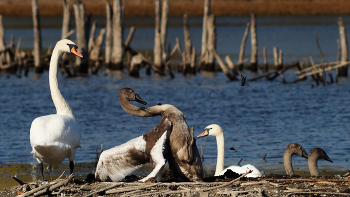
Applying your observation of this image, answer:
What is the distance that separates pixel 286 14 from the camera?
74.7 metres

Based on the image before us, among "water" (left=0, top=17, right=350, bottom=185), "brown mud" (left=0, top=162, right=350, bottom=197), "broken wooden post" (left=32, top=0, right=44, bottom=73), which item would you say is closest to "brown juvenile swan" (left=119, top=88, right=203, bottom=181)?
"brown mud" (left=0, top=162, right=350, bottom=197)

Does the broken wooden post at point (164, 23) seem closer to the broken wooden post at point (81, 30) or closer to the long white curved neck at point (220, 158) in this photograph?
the broken wooden post at point (81, 30)

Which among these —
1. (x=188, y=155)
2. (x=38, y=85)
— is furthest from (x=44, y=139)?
(x=38, y=85)

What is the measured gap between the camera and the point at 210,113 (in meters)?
16.5

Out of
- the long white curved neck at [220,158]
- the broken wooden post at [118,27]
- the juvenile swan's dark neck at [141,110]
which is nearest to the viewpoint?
the juvenile swan's dark neck at [141,110]

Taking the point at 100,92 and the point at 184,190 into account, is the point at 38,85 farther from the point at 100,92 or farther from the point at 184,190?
the point at 184,190

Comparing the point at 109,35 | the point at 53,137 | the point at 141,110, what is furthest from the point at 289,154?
the point at 109,35

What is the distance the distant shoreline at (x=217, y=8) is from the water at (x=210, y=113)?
126 ft

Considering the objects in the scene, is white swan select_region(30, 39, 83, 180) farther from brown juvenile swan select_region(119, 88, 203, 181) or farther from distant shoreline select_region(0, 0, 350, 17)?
distant shoreline select_region(0, 0, 350, 17)

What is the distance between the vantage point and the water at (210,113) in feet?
37.8

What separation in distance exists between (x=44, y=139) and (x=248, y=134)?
6403mm

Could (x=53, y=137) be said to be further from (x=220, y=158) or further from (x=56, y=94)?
(x=220, y=158)

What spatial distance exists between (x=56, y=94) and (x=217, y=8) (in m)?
61.9

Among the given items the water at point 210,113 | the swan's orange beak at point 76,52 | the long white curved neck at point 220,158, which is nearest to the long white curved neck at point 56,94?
the swan's orange beak at point 76,52
